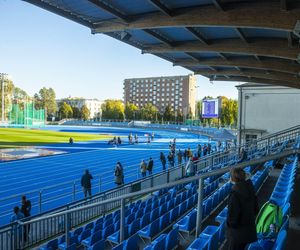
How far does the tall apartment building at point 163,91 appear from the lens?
151375 mm

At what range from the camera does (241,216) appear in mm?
3600

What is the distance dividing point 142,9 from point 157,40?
3.31 meters

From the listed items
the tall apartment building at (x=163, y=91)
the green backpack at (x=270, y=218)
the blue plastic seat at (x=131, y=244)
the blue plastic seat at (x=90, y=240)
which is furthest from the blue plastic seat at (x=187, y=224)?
the tall apartment building at (x=163, y=91)

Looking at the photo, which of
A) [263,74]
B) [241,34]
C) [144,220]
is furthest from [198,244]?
[263,74]

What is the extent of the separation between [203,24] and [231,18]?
86cm

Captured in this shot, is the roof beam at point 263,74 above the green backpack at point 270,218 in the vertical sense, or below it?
above

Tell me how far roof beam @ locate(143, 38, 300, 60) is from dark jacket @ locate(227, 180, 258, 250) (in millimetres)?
8896

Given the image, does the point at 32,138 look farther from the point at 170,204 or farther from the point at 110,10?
the point at 170,204

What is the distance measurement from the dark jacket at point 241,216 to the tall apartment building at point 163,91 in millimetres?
145646

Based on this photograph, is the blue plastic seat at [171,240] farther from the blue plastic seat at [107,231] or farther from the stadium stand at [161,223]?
the blue plastic seat at [107,231]

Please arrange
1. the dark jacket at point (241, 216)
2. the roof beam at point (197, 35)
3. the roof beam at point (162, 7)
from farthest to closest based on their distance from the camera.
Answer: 1. the roof beam at point (197, 35)
2. the roof beam at point (162, 7)
3. the dark jacket at point (241, 216)

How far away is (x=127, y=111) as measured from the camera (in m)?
130

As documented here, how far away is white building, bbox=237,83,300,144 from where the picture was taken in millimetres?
27438

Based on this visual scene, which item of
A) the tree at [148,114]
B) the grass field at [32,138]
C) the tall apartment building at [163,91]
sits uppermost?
the tall apartment building at [163,91]
